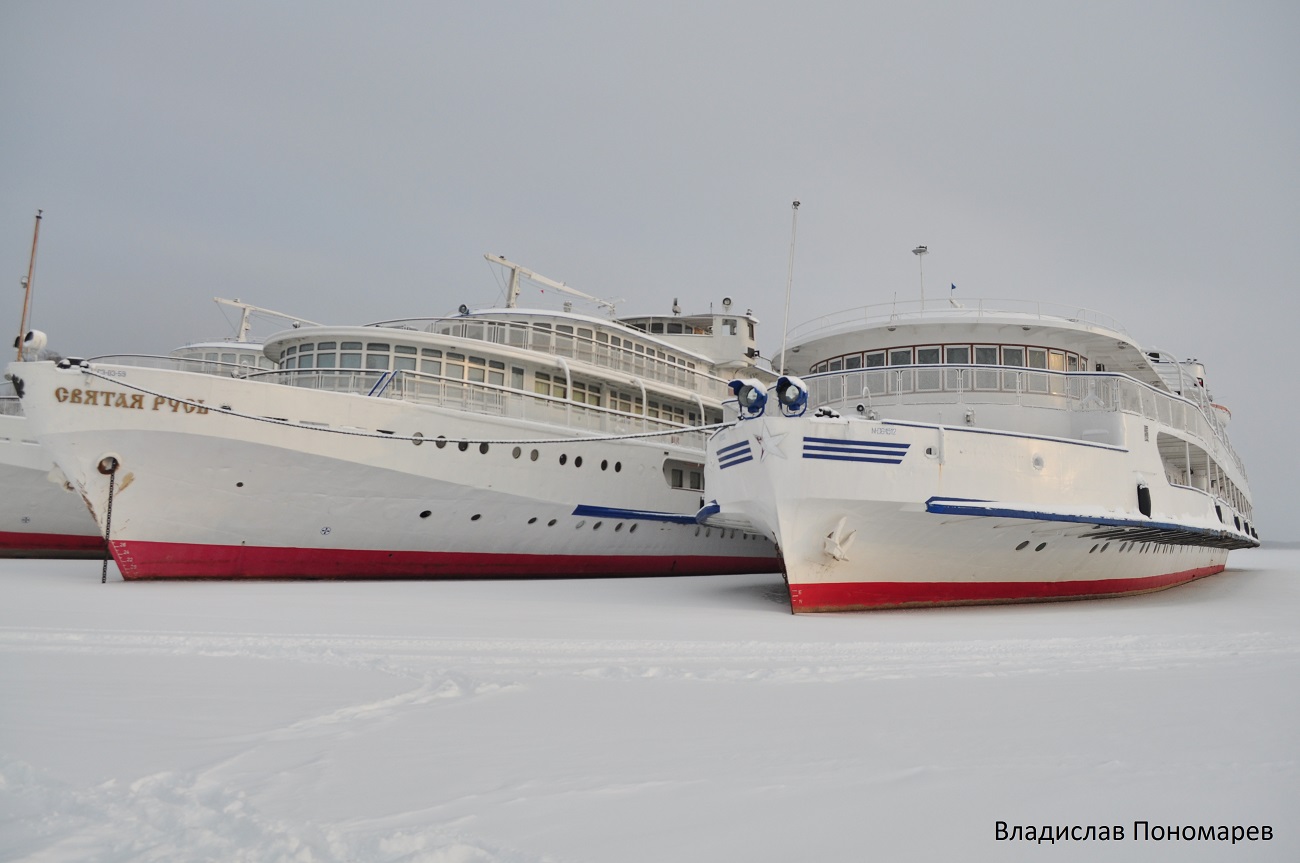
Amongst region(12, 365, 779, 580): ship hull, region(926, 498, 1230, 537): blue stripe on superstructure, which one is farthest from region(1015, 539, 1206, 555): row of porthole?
region(12, 365, 779, 580): ship hull

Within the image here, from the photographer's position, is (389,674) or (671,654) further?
(671,654)

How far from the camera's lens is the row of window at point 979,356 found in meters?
15.4

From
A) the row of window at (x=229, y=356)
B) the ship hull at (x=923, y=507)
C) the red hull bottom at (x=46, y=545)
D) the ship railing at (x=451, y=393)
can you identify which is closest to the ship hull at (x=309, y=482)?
Result: the ship railing at (x=451, y=393)

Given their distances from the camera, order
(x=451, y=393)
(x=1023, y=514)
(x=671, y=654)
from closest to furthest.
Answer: (x=671, y=654), (x=1023, y=514), (x=451, y=393)

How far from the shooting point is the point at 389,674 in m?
5.94

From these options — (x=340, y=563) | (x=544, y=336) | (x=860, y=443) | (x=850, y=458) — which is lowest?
(x=340, y=563)

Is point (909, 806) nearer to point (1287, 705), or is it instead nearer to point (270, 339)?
point (1287, 705)

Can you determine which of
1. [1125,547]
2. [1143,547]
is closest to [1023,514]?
[1125,547]

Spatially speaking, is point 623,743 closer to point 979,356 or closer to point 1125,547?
point 979,356

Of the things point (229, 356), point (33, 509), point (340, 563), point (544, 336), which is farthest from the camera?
point (229, 356)

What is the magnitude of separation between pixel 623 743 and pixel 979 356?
43.9 ft

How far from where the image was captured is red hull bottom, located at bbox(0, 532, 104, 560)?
72.8ft

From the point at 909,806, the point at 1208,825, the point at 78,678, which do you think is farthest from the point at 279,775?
the point at 1208,825

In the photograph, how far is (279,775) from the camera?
134 inches
